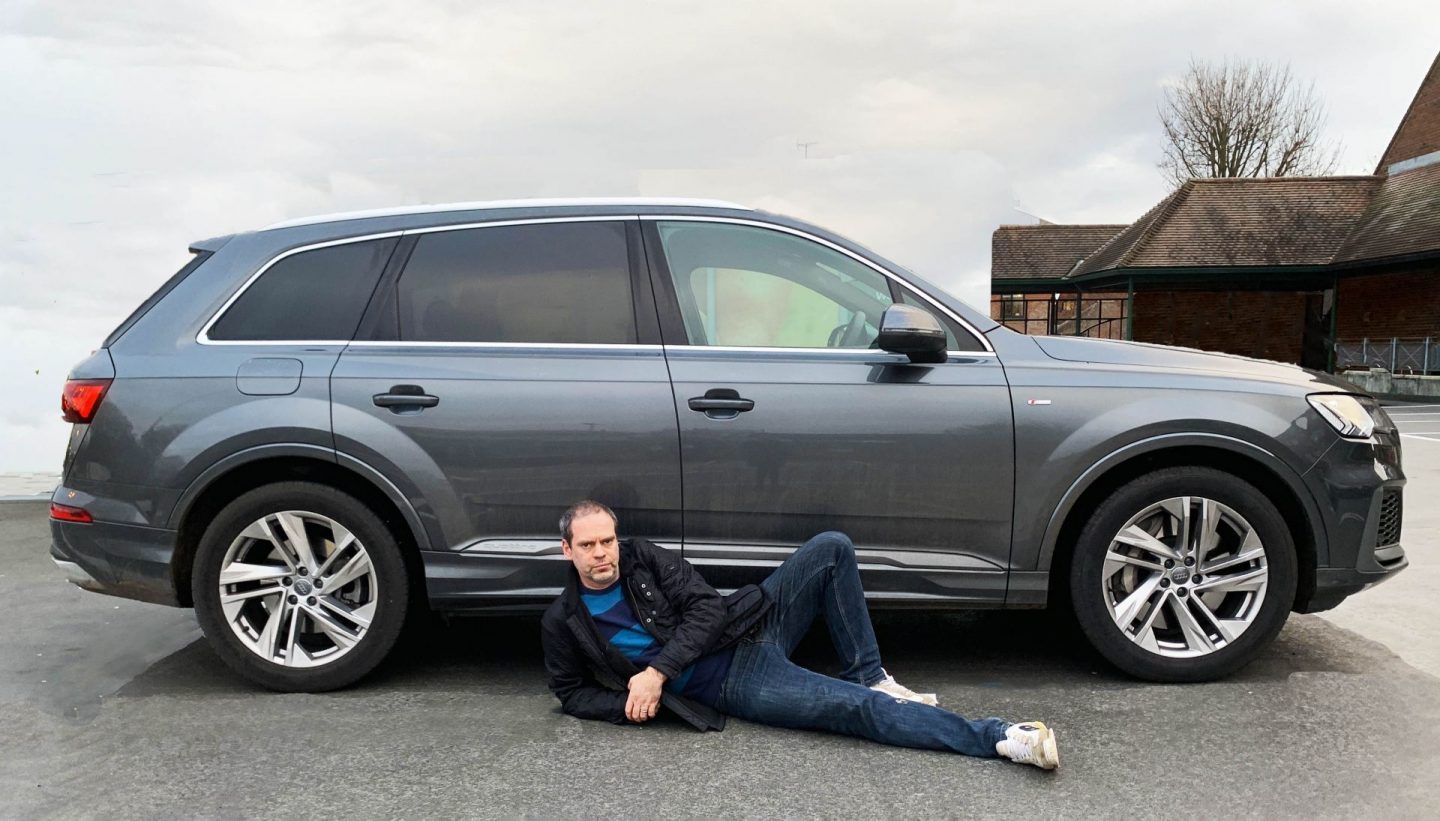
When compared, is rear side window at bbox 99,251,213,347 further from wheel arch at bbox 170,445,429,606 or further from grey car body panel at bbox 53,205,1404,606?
wheel arch at bbox 170,445,429,606

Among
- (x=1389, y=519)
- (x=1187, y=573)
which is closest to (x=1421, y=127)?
(x=1389, y=519)

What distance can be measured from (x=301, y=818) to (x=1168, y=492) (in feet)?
10.2

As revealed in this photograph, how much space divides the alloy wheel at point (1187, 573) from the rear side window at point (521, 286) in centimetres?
206

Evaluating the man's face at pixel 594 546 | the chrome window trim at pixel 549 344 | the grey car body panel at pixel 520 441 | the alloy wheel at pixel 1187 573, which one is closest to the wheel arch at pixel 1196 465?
the alloy wheel at pixel 1187 573

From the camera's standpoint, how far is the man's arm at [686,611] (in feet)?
11.8

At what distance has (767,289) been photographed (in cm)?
413

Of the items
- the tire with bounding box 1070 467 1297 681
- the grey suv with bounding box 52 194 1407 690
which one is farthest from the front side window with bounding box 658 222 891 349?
the tire with bounding box 1070 467 1297 681

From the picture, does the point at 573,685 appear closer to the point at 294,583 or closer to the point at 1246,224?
the point at 294,583

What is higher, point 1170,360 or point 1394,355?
point 1170,360

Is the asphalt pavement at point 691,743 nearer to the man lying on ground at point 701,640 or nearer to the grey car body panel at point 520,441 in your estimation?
the man lying on ground at point 701,640

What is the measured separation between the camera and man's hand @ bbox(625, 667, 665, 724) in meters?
3.56

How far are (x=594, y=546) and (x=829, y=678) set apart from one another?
2.98 ft

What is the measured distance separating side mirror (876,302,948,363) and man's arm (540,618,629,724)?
1.52 m

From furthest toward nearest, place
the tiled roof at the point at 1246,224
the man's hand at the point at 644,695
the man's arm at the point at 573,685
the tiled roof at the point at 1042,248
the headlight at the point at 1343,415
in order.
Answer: the tiled roof at the point at 1042,248 → the tiled roof at the point at 1246,224 → the headlight at the point at 1343,415 → the man's arm at the point at 573,685 → the man's hand at the point at 644,695
